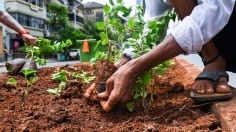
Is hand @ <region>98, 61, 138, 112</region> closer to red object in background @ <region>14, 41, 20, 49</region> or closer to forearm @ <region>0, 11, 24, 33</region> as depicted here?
forearm @ <region>0, 11, 24, 33</region>

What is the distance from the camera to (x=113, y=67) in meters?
1.65

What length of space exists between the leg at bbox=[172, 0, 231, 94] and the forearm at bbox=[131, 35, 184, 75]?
0.22m

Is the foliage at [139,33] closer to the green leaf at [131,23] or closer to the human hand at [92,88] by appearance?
the green leaf at [131,23]

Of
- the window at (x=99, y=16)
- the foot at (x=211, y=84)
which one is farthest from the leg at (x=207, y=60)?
the window at (x=99, y=16)

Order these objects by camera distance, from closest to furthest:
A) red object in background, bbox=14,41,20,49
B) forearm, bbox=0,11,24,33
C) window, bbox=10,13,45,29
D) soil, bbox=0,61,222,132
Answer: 1. soil, bbox=0,61,222,132
2. forearm, bbox=0,11,24,33
3. red object in background, bbox=14,41,20,49
4. window, bbox=10,13,45,29

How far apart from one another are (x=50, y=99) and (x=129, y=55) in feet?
1.73

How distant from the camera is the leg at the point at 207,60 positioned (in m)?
1.46

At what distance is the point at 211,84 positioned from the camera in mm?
1514

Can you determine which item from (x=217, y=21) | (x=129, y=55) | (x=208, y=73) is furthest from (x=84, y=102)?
(x=217, y=21)

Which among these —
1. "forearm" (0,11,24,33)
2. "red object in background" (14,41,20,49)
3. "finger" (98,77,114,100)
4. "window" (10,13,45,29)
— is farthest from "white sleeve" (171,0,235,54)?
"window" (10,13,45,29)

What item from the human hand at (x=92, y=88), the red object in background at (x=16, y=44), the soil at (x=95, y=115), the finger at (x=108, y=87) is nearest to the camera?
the soil at (x=95, y=115)

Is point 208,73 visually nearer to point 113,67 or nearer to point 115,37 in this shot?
point 113,67

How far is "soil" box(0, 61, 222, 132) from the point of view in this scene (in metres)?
1.27

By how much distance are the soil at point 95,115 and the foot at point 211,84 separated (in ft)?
0.26
